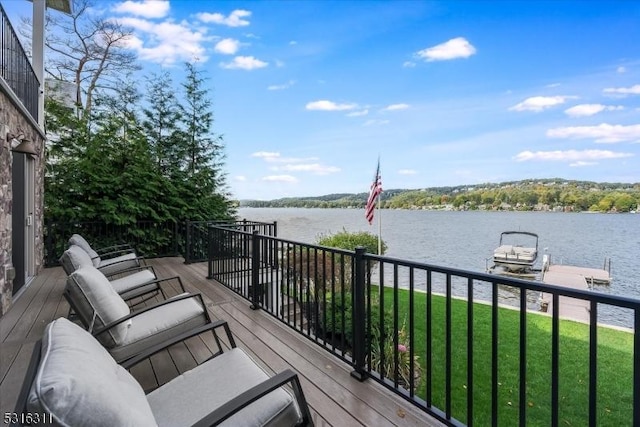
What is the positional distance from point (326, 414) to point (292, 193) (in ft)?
68.7

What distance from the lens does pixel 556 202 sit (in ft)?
84.5

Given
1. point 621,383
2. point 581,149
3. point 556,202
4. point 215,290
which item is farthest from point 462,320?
point 581,149

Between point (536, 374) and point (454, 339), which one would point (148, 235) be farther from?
point (536, 374)

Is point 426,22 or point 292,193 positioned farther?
point 292,193

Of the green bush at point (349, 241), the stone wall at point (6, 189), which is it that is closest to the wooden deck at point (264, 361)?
the stone wall at point (6, 189)

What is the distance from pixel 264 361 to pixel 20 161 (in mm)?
4539

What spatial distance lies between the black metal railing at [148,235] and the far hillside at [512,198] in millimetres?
12878

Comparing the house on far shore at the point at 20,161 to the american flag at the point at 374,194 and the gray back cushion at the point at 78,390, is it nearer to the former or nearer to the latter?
the gray back cushion at the point at 78,390

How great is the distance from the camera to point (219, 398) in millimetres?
1463

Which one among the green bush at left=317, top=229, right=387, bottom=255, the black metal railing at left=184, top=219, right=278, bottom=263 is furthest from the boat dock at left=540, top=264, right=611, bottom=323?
the black metal railing at left=184, top=219, right=278, bottom=263

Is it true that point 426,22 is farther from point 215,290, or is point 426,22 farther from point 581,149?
point 581,149

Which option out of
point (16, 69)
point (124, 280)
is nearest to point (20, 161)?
point (16, 69)

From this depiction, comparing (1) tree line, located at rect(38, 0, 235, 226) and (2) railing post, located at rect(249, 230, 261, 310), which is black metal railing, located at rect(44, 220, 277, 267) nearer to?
(1) tree line, located at rect(38, 0, 235, 226)

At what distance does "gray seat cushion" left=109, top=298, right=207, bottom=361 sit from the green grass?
7.56 feet
